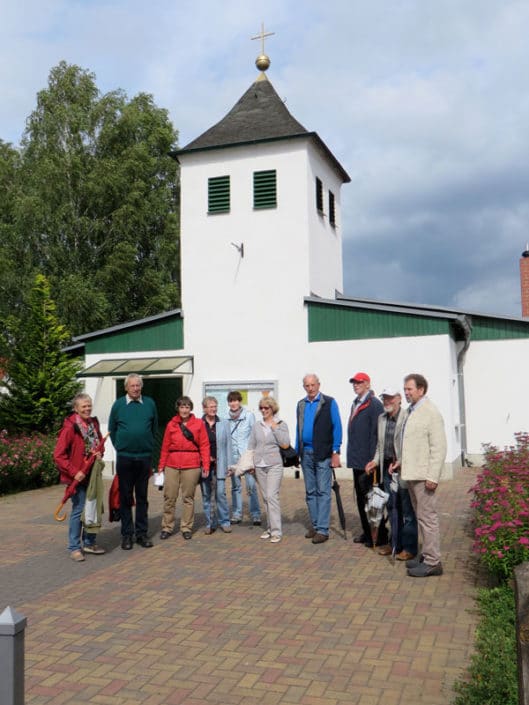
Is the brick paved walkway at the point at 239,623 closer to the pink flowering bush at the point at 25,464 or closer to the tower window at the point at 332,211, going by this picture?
the pink flowering bush at the point at 25,464

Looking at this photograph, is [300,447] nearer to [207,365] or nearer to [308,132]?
[207,365]

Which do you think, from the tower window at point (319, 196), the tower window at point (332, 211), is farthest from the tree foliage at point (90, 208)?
the tower window at point (319, 196)

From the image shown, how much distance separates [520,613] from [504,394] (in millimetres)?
14227

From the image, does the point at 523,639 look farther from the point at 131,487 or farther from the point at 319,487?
the point at 131,487

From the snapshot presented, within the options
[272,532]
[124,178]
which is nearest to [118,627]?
[272,532]

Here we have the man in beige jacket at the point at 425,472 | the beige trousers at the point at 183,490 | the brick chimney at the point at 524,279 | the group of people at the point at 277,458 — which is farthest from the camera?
the brick chimney at the point at 524,279

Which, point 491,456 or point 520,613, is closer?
point 520,613

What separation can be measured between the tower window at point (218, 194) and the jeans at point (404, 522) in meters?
10.7

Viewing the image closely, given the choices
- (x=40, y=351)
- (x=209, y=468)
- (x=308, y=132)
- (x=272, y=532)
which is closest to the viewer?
(x=272, y=532)

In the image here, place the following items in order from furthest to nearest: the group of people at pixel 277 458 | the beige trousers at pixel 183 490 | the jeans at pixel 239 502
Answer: the jeans at pixel 239 502 < the beige trousers at pixel 183 490 < the group of people at pixel 277 458

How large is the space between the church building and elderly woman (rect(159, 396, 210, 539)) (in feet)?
21.8

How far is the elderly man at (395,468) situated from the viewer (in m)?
7.02

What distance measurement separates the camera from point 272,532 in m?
8.18

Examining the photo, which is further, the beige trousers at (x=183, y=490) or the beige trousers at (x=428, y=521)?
the beige trousers at (x=183, y=490)
